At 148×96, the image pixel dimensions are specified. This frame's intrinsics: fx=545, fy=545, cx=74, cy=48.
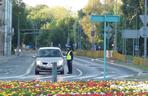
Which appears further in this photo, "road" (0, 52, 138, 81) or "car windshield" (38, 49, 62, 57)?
"car windshield" (38, 49, 62, 57)

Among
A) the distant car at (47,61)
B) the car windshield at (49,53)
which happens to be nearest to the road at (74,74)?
the distant car at (47,61)

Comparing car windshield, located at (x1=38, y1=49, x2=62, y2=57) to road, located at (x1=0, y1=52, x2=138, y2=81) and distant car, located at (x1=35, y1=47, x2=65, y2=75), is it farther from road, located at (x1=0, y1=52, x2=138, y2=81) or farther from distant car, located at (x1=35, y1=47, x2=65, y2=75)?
road, located at (x1=0, y1=52, x2=138, y2=81)

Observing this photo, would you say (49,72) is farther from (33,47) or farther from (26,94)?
(33,47)

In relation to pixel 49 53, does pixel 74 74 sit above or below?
below

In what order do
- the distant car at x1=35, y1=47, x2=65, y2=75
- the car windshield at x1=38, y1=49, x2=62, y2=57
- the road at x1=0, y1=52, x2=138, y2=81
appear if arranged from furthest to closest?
the car windshield at x1=38, y1=49, x2=62, y2=57 < the distant car at x1=35, y1=47, x2=65, y2=75 < the road at x1=0, y1=52, x2=138, y2=81

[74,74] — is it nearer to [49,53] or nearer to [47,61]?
[49,53]

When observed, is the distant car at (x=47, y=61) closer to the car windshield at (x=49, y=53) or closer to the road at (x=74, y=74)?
the car windshield at (x=49, y=53)

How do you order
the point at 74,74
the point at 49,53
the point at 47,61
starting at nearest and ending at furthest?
the point at 47,61, the point at 49,53, the point at 74,74

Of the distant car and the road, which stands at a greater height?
the distant car

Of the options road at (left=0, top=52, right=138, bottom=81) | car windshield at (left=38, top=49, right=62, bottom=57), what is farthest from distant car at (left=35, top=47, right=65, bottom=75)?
road at (left=0, top=52, right=138, bottom=81)

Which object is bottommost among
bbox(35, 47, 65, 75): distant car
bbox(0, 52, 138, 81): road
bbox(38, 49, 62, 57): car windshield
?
bbox(0, 52, 138, 81): road

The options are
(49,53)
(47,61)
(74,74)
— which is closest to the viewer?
(47,61)

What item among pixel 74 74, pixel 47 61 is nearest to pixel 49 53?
pixel 47 61

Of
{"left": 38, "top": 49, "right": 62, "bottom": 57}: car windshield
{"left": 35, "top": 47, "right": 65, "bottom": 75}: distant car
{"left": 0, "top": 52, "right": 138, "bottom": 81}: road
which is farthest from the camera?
{"left": 38, "top": 49, "right": 62, "bottom": 57}: car windshield
